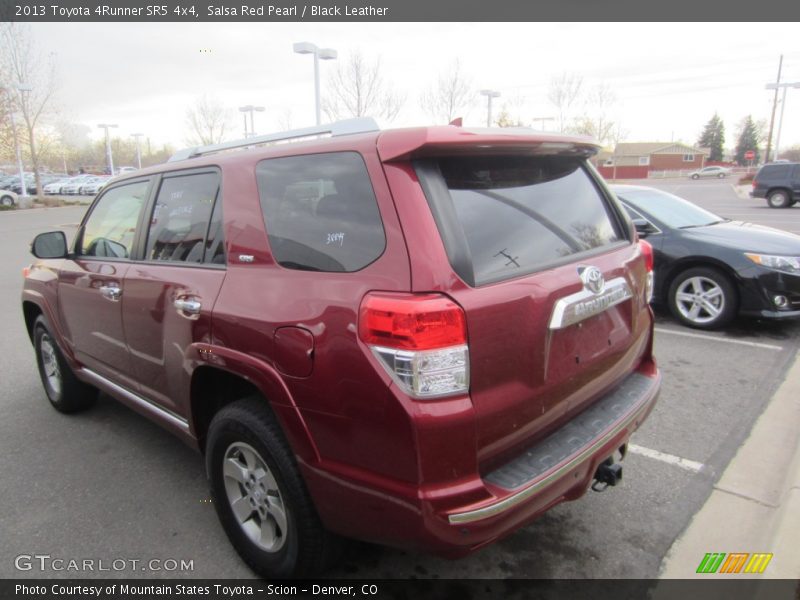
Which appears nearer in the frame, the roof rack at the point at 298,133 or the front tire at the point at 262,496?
the front tire at the point at 262,496

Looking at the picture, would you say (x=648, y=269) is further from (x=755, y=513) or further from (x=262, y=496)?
(x=262, y=496)

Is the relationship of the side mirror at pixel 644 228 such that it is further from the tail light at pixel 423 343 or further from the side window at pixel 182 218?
the tail light at pixel 423 343

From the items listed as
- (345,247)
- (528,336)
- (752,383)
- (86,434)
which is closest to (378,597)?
(528,336)

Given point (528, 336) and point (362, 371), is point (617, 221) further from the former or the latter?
point (362, 371)

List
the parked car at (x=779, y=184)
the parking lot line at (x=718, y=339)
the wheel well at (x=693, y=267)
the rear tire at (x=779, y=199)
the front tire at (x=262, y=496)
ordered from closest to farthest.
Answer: the front tire at (x=262, y=496)
the parking lot line at (x=718, y=339)
the wheel well at (x=693, y=267)
the parked car at (x=779, y=184)
the rear tire at (x=779, y=199)

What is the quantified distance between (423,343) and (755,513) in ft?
7.59

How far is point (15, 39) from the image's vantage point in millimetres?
29484

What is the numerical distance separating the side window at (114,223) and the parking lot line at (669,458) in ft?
11.3

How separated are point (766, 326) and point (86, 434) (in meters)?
6.96

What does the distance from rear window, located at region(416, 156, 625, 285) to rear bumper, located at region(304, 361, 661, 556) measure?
703 millimetres

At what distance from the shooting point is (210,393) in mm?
2715

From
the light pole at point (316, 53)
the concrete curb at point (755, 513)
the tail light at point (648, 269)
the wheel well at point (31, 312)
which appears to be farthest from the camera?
the light pole at point (316, 53)

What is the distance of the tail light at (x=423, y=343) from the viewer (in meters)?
1.77

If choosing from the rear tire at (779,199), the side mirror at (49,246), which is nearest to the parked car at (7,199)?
the side mirror at (49,246)
